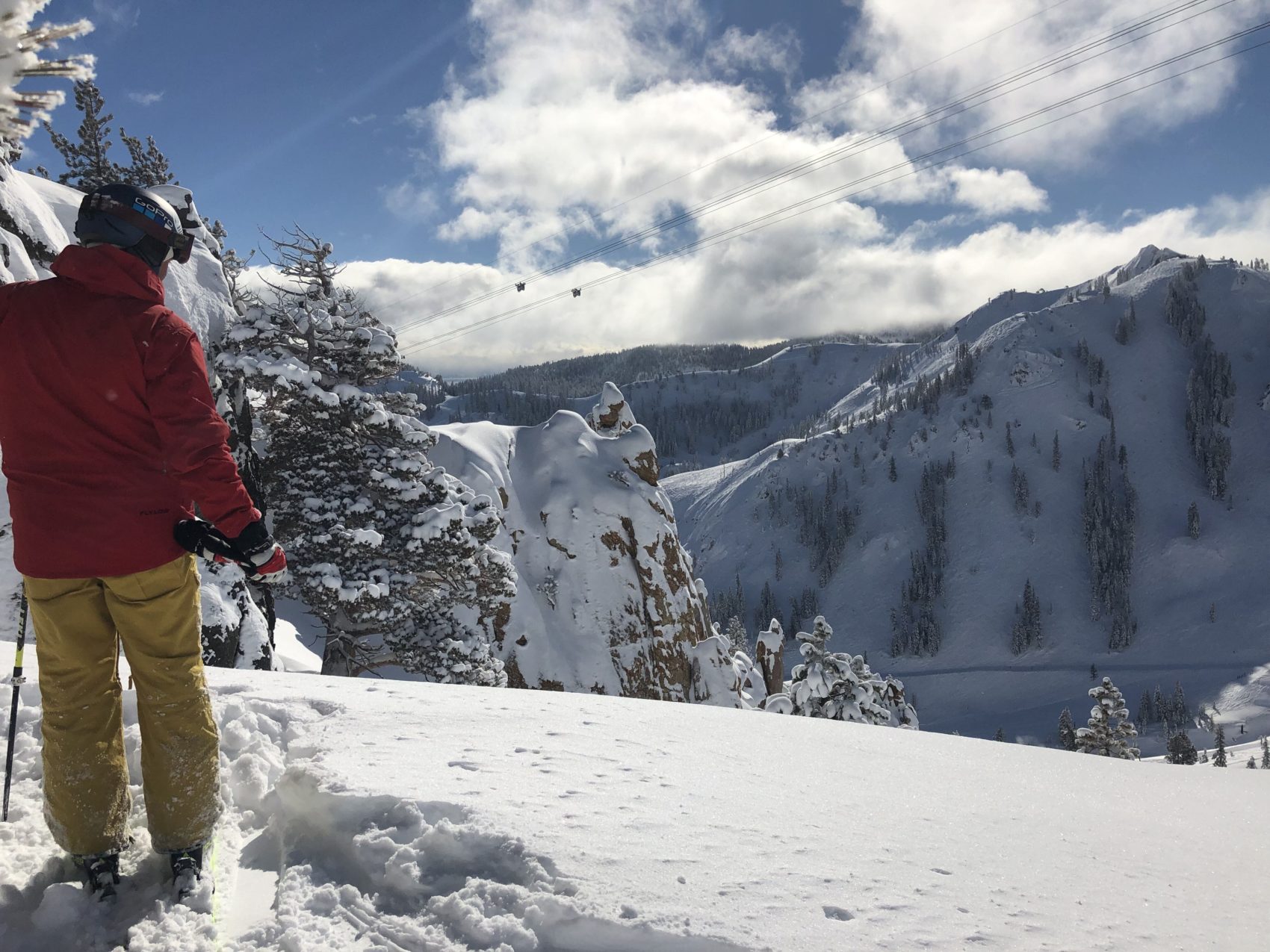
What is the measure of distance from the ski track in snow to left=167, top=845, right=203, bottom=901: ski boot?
0.04 meters

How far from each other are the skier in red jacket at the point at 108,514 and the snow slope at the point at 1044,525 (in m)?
118

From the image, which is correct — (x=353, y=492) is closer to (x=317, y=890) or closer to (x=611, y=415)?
(x=317, y=890)

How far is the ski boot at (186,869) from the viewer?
8.06 feet

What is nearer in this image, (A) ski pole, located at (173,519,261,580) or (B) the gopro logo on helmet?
(A) ski pole, located at (173,519,261,580)

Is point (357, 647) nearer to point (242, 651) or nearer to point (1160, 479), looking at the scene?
point (242, 651)

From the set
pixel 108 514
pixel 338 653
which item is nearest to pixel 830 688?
pixel 338 653

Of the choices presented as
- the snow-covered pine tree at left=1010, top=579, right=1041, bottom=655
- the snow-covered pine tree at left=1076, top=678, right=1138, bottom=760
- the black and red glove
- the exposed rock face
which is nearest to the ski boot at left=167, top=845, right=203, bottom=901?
the black and red glove

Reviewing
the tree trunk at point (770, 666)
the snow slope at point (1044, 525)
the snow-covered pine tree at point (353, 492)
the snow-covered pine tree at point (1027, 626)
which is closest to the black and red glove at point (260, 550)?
the snow-covered pine tree at point (353, 492)

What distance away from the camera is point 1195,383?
550 feet

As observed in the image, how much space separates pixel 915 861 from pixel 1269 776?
715 centimetres

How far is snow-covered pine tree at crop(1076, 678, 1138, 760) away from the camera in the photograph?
99.5 feet

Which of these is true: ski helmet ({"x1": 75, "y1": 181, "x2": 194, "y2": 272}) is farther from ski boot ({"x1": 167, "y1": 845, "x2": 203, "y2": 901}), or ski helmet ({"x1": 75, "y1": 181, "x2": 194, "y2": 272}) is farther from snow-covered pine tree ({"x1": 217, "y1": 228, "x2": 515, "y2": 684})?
snow-covered pine tree ({"x1": 217, "y1": 228, "x2": 515, "y2": 684})

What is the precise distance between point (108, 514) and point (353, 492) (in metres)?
10.2

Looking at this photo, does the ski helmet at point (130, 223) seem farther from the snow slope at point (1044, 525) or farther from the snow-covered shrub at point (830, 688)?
the snow slope at point (1044, 525)
